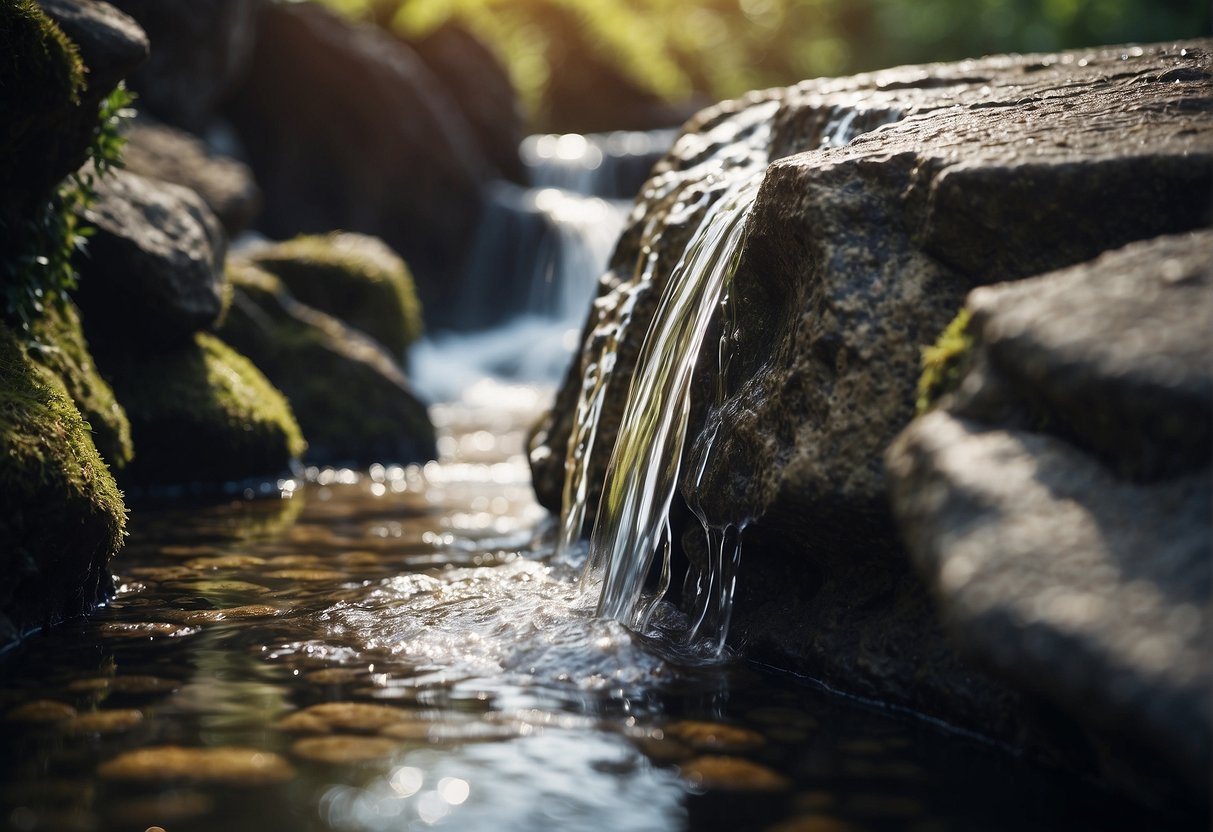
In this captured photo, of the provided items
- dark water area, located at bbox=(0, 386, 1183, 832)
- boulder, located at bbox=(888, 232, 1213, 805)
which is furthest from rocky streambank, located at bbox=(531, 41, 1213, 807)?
dark water area, located at bbox=(0, 386, 1183, 832)

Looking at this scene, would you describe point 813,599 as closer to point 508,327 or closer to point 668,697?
point 668,697

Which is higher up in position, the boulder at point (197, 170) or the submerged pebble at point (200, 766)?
the boulder at point (197, 170)

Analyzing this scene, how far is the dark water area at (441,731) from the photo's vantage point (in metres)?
Result: 2.47

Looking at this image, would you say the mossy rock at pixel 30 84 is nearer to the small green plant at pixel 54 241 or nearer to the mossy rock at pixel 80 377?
the small green plant at pixel 54 241

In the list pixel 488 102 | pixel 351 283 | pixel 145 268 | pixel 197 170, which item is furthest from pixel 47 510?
pixel 488 102

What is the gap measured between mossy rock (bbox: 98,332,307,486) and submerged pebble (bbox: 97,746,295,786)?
432 cm

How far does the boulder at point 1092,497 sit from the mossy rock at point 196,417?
5.28 metres

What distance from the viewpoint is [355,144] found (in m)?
17.5

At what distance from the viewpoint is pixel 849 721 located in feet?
10.1

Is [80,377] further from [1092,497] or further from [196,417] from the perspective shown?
[1092,497]

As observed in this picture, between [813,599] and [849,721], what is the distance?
0.57 metres

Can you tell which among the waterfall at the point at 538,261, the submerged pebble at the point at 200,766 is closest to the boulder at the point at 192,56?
the waterfall at the point at 538,261

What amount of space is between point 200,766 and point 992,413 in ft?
6.57

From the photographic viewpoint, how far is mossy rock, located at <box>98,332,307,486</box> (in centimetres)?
674
